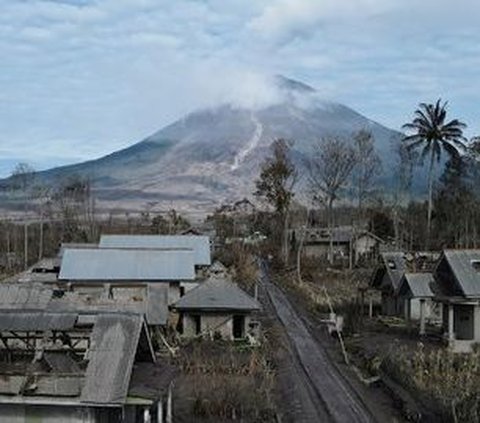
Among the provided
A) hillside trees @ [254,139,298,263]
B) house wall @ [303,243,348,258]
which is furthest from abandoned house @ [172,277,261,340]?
house wall @ [303,243,348,258]

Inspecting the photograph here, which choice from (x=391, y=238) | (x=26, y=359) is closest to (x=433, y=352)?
(x=26, y=359)

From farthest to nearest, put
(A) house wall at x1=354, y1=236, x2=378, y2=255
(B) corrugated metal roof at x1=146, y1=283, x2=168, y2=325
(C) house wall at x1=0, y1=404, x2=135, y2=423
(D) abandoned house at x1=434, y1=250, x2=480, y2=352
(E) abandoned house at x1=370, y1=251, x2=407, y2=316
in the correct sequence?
(A) house wall at x1=354, y1=236, x2=378, y2=255 → (E) abandoned house at x1=370, y1=251, x2=407, y2=316 → (B) corrugated metal roof at x1=146, y1=283, x2=168, y2=325 → (D) abandoned house at x1=434, y1=250, x2=480, y2=352 → (C) house wall at x1=0, y1=404, x2=135, y2=423

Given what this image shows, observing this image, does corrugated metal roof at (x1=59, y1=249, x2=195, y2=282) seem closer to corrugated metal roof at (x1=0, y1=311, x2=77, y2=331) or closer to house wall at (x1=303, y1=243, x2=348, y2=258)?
corrugated metal roof at (x1=0, y1=311, x2=77, y2=331)

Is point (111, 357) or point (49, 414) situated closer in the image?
point (111, 357)

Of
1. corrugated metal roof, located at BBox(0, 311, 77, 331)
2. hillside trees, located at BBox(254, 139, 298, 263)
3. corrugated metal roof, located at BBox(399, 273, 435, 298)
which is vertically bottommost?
corrugated metal roof, located at BBox(399, 273, 435, 298)

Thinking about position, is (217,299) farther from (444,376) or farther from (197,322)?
(444,376)

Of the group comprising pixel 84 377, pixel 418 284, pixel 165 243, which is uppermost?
pixel 165 243

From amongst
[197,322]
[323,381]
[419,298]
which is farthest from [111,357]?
[419,298]
